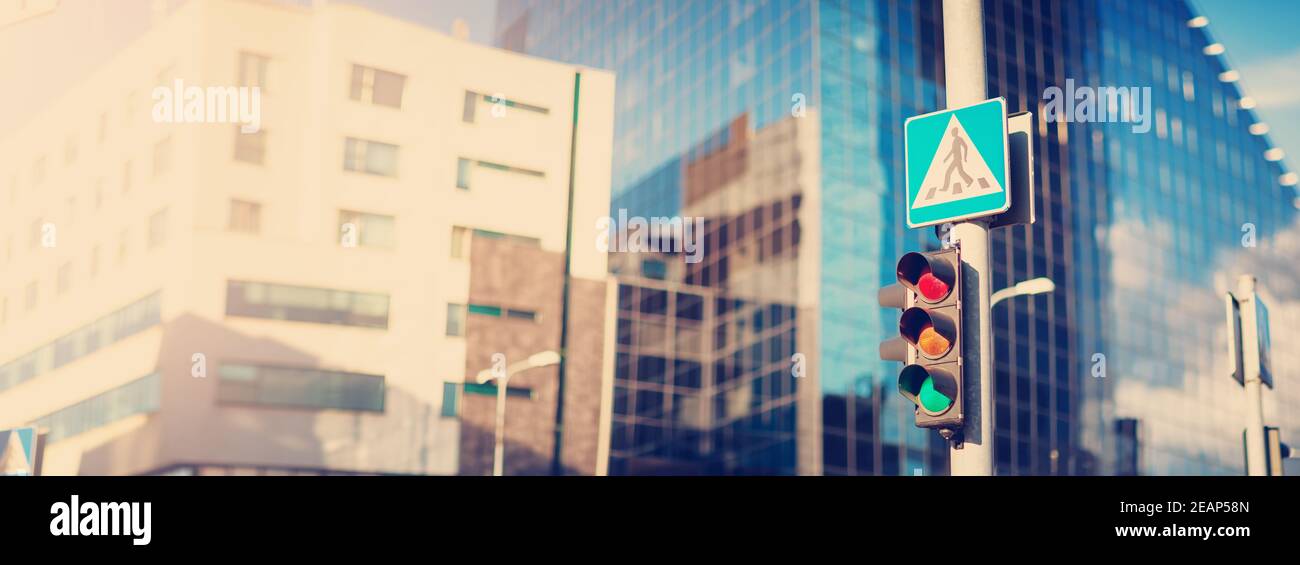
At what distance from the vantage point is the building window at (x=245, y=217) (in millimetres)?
59688

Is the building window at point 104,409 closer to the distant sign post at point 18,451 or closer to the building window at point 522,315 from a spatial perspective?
the distant sign post at point 18,451

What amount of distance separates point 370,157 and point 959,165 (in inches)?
2213

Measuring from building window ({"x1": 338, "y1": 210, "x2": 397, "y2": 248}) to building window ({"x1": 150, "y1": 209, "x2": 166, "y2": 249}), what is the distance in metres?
7.65

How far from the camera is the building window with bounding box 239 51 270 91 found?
200 feet

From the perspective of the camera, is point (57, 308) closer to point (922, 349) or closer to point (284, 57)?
point (284, 57)

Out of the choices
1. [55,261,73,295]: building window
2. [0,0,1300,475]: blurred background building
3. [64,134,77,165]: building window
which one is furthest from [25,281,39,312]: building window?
[64,134,77,165]: building window

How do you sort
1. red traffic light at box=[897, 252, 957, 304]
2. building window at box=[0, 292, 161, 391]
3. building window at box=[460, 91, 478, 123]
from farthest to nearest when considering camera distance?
building window at box=[460, 91, 478, 123], building window at box=[0, 292, 161, 391], red traffic light at box=[897, 252, 957, 304]

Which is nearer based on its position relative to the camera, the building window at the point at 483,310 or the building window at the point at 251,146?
the building window at the point at 251,146

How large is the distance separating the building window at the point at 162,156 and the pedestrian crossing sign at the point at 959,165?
56.3m

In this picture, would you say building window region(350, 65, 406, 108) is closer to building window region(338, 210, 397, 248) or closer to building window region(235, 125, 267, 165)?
building window region(235, 125, 267, 165)

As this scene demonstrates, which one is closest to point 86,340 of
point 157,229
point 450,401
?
point 157,229

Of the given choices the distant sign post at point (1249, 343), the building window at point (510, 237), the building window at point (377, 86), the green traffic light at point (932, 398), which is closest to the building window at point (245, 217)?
the building window at point (377, 86)
